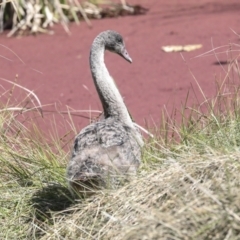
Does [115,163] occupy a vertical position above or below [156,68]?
above

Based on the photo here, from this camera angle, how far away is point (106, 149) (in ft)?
18.7

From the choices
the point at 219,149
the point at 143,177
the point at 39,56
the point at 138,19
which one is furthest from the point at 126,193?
the point at 138,19

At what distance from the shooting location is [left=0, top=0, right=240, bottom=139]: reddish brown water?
10.2 meters

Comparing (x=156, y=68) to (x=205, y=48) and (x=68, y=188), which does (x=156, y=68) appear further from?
(x=68, y=188)

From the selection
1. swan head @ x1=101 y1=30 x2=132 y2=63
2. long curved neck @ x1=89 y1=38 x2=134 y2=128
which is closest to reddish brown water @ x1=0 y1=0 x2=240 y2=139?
swan head @ x1=101 y1=30 x2=132 y2=63

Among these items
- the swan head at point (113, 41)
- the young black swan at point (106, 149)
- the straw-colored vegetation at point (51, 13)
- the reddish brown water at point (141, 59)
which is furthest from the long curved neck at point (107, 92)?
the straw-colored vegetation at point (51, 13)

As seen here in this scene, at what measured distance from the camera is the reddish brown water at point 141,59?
33.5 ft

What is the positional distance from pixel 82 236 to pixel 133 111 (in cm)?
457

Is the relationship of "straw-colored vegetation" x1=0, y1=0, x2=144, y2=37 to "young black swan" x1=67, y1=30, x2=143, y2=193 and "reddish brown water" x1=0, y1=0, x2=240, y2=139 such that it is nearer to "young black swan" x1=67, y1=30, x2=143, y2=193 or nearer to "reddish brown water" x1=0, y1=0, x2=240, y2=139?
"reddish brown water" x1=0, y1=0, x2=240, y2=139

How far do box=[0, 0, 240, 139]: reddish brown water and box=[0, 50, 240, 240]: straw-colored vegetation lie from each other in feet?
6.22

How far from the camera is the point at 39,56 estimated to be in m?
12.6

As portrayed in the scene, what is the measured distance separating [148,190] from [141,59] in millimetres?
7066

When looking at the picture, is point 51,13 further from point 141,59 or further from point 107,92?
point 107,92

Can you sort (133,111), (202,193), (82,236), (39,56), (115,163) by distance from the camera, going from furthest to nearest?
1. (39,56)
2. (133,111)
3. (115,163)
4. (82,236)
5. (202,193)
